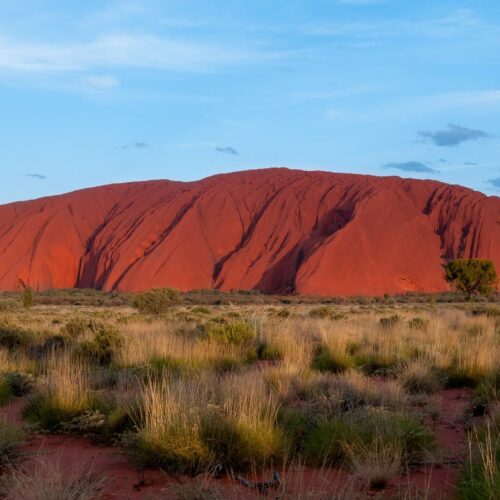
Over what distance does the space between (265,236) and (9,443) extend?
61710 mm

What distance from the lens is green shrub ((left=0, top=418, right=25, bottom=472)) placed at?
540 centimetres

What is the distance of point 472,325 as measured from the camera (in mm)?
15953

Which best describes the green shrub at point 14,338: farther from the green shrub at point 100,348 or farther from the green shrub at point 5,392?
the green shrub at point 5,392

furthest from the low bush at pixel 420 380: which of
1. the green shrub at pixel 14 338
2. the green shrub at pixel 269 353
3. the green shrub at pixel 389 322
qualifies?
the green shrub at pixel 14 338

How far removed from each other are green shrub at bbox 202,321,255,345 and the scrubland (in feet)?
1.52

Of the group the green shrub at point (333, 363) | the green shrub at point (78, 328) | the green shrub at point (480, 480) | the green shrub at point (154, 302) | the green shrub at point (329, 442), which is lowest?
the green shrub at point (154, 302)

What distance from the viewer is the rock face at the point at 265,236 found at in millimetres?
62312

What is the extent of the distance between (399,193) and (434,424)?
64448mm

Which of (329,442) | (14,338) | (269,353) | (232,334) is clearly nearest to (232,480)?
(329,442)

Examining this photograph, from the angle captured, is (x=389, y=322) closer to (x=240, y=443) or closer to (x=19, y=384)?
(x=19, y=384)

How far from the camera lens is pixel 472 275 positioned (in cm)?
4462

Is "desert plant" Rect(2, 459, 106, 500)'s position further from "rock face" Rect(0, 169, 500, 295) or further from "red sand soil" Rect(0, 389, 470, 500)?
"rock face" Rect(0, 169, 500, 295)

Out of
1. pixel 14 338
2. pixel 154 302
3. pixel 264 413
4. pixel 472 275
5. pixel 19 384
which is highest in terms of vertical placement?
pixel 472 275

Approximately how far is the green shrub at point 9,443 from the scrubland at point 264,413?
0.04 ft
